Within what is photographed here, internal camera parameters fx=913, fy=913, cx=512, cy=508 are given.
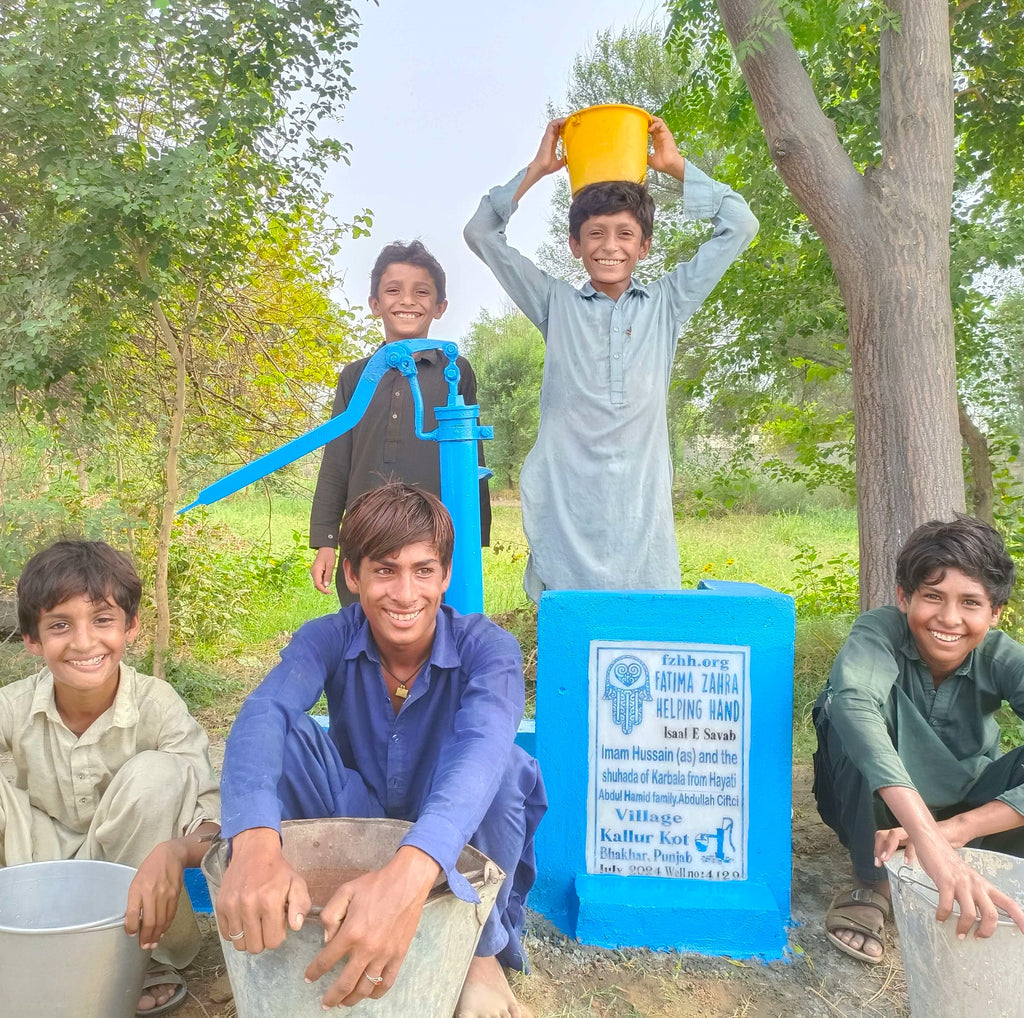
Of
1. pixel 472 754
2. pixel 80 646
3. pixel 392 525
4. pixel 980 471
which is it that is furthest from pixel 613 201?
pixel 980 471

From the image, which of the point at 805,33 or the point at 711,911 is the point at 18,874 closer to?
the point at 711,911

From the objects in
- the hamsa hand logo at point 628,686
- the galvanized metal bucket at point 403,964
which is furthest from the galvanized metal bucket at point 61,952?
the hamsa hand logo at point 628,686

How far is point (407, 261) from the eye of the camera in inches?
110


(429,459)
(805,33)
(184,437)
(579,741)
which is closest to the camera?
(579,741)

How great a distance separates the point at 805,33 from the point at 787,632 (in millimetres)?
2422

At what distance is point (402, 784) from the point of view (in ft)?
6.17

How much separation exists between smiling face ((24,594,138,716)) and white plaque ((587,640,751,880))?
1.09m

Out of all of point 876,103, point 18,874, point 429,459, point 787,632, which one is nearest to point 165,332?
point 429,459

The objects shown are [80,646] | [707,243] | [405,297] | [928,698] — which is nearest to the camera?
[80,646]

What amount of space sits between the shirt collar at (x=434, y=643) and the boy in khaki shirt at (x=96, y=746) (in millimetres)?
439

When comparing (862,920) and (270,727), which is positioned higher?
(270,727)

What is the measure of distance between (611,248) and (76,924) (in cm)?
199

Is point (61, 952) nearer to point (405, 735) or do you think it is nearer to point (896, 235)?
point (405, 735)

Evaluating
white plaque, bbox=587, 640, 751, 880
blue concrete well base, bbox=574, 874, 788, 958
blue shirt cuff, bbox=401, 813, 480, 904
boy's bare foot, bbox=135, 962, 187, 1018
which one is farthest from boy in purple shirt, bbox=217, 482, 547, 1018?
boy's bare foot, bbox=135, 962, 187, 1018
